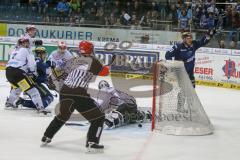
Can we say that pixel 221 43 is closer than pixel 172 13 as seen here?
Yes

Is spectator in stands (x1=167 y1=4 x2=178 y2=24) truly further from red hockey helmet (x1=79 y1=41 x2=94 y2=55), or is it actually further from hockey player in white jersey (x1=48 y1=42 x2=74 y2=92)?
red hockey helmet (x1=79 y1=41 x2=94 y2=55)

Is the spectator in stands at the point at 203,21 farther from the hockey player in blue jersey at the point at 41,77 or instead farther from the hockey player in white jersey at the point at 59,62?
the hockey player in blue jersey at the point at 41,77

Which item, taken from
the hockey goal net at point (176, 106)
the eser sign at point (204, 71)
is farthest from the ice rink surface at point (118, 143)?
the eser sign at point (204, 71)

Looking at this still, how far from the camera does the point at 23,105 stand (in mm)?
10250

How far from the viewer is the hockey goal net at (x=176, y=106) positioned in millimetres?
8291

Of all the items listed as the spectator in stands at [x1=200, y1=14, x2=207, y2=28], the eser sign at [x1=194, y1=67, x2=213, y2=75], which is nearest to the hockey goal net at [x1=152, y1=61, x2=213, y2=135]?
the eser sign at [x1=194, y1=67, x2=213, y2=75]

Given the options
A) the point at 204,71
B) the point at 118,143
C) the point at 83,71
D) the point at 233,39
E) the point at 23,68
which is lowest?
the point at 118,143

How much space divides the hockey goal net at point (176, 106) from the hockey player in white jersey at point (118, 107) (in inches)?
13.9

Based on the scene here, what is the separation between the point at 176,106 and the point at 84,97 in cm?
225

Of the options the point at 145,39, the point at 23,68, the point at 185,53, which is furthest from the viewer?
the point at 145,39

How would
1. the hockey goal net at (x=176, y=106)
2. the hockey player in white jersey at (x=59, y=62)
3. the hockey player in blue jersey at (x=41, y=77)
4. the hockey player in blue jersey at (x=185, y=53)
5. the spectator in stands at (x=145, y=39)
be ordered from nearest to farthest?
the hockey goal net at (x=176, y=106) → the hockey player in blue jersey at (x=185, y=53) → the hockey player in blue jersey at (x=41, y=77) → the hockey player in white jersey at (x=59, y=62) → the spectator in stands at (x=145, y=39)

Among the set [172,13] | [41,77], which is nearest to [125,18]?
[172,13]

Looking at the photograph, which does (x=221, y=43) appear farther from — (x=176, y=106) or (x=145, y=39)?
(x=176, y=106)

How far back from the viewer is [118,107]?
333 inches
